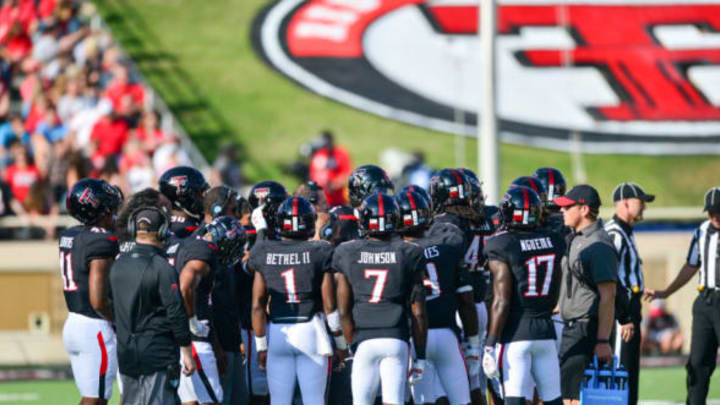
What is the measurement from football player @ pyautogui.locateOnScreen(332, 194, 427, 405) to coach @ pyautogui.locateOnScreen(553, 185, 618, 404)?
64.4 inches

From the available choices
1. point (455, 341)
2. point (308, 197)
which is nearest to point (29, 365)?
point (308, 197)

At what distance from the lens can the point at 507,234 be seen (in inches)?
Answer: 338

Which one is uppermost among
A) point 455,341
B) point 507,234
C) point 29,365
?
point 507,234

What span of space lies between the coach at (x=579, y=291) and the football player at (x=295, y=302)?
1.96 meters

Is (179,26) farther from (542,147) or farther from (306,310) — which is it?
(306,310)

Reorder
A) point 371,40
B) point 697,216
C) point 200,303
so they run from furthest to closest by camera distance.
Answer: point 371,40, point 697,216, point 200,303

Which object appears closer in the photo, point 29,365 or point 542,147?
point 29,365

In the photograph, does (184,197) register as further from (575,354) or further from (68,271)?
(575,354)

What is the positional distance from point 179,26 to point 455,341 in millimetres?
16999

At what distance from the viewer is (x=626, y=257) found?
32.9 feet

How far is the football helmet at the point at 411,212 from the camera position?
8.55 metres

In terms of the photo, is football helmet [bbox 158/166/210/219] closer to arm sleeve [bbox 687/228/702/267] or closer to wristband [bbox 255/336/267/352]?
wristband [bbox 255/336/267/352]

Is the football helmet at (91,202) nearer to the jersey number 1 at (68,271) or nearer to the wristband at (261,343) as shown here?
the jersey number 1 at (68,271)

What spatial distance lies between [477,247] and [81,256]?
9.96ft
